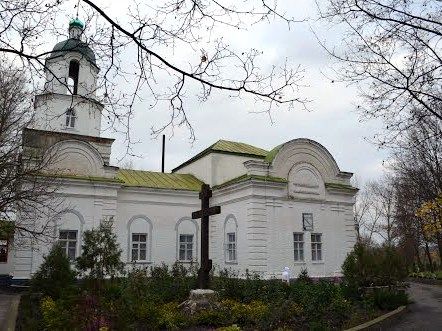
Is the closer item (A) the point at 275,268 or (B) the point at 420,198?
(A) the point at 275,268

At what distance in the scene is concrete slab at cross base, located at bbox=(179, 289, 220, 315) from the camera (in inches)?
449

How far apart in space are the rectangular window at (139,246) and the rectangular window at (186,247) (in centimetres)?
203

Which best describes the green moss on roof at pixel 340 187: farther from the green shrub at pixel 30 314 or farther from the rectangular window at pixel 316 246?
the green shrub at pixel 30 314

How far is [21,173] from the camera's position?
45.7 feet

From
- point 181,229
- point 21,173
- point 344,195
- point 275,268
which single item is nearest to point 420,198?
point 344,195

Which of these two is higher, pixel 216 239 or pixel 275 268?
pixel 216 239

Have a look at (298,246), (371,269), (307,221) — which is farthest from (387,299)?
(307,221)

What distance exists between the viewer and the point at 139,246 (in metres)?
22.2

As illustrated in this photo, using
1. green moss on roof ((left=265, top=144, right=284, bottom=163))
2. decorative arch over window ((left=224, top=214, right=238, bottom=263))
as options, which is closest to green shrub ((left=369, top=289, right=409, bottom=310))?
decorative arch over window ((left=224, top=214, right=238, bottom=263))

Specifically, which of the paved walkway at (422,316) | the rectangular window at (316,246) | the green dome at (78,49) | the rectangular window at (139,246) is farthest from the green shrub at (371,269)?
the green dome at (78,49)

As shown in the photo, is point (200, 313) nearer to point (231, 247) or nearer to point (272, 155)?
point (231, 247)

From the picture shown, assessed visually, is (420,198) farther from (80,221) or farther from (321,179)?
(80,221)

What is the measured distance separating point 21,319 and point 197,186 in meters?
14.5

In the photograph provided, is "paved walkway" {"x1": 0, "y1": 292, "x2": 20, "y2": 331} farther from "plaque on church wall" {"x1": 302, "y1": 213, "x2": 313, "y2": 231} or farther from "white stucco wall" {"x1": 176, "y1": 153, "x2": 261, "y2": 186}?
"plaque on church wall" {"x1": 302, "y1": 213, "x2": 313, "y2": 231}
